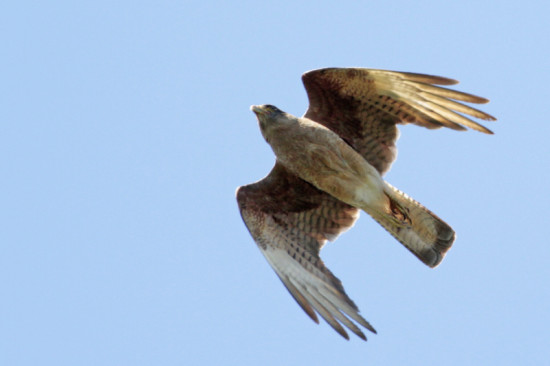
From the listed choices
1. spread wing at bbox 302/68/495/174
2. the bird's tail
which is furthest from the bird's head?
the bird's tail

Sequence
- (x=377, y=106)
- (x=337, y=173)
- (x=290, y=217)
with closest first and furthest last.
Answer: (x=337, y=173), (x=377, y=106), (x=290, y=217)

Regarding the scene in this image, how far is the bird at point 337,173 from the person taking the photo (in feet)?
35.6

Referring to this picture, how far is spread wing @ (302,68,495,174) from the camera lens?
10906 mm

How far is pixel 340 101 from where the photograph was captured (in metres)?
11.3

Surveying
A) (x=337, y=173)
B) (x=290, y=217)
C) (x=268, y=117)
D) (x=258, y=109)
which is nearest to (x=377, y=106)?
(x=337, y=173)

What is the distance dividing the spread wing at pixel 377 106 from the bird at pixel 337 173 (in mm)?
13

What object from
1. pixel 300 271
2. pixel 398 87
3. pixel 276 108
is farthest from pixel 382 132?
pixel 300 271

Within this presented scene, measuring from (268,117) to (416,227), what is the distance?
236 cm

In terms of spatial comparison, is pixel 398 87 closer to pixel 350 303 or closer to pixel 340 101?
pixel 340 101

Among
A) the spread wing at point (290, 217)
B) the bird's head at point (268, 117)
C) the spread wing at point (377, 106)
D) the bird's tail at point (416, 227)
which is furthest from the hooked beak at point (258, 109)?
A: the bird's tail at point (416, 227)

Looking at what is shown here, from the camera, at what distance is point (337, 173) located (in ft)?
36.0

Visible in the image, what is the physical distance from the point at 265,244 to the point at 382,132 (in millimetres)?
2113

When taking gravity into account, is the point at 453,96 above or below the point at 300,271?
above

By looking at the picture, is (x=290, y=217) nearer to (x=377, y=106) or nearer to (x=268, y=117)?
(x=268, y=117)
